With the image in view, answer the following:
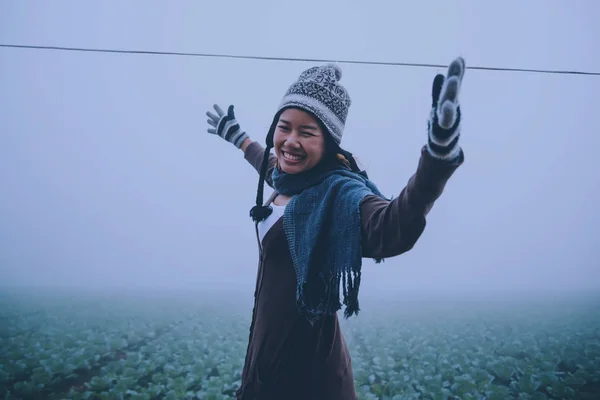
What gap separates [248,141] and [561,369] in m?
4.29

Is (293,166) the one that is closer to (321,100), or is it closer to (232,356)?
(321,100)

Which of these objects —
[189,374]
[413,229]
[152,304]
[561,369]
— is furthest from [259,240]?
[152,304]

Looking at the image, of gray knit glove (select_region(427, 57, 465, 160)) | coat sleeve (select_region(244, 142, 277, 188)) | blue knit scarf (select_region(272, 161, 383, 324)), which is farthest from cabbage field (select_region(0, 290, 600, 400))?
gray knit glove (select_region(427, 57, 465, 160))

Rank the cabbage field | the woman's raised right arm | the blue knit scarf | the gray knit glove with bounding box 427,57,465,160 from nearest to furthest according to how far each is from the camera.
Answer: the gray knit glove with bounding box 427,57,465,160, the blue knit scarf, the woman's raised right arm, the cabbage field

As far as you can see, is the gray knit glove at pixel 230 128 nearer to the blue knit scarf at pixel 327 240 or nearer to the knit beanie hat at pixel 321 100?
the knit beanie hat at pixel 321 100

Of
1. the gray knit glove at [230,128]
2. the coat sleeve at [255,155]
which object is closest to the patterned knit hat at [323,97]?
the coat sleeve at [255,155]

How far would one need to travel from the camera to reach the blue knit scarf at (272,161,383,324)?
3.15 feet

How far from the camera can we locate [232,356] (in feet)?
14.8

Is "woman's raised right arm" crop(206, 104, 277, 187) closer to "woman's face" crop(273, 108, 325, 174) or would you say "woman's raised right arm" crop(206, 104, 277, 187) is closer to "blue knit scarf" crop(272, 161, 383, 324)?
"woman's face" crop(273, 108, 325, 174)

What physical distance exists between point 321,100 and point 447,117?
715 millimetres

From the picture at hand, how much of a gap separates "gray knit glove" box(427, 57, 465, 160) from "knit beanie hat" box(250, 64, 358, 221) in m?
0.62

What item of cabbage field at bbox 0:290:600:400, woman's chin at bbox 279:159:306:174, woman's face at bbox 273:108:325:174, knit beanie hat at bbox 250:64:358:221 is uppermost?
knit beanie hat at bbox 250:64:358:221

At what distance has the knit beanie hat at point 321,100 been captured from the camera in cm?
131

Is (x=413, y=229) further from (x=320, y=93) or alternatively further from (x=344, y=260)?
(x=320, y=93)
